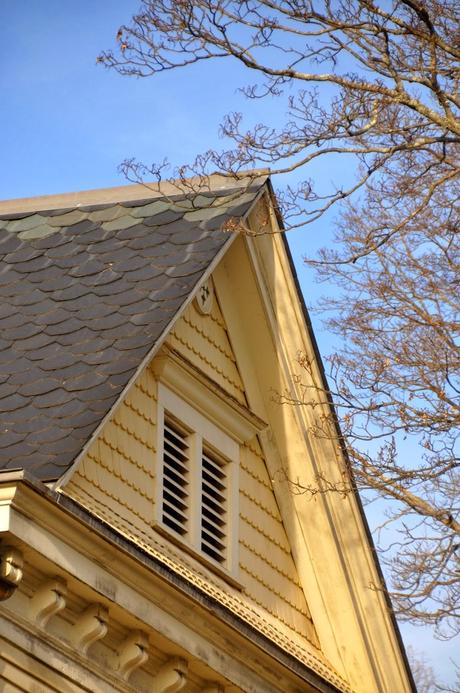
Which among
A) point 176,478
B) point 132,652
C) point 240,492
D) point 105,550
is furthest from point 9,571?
point 240,492

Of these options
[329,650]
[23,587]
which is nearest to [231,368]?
[329,650]

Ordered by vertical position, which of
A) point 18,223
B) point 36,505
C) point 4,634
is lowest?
point 4,634

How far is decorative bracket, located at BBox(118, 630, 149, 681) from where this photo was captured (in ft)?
27.6

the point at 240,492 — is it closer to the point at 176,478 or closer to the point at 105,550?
the point at 176,478

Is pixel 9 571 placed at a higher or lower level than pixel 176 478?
lower

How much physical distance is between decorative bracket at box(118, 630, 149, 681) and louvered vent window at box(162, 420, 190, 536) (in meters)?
1.93

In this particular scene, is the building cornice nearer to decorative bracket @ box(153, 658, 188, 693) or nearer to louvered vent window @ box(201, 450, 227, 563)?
decorative bracket @ box(153, 658, 188, 693)

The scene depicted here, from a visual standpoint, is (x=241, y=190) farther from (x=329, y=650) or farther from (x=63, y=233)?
(x=329, y=650)

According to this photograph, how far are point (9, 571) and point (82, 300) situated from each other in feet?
11.0

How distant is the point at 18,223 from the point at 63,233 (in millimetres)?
665

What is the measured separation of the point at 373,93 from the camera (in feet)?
32.2

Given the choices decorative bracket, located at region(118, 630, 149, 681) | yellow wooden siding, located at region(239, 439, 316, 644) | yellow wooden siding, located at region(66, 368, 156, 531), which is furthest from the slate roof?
yellow wooden siding, located at region(239, 439, 316, 644)

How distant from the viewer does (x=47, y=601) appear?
7.77 metres

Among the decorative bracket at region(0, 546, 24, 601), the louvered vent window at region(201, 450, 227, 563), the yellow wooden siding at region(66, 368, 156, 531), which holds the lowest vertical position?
the decorative bracket at region(0, 546, 24, 601)
